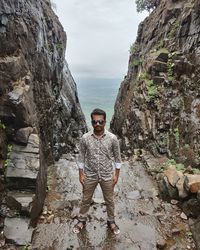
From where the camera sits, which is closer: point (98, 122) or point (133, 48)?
point (98, 122)

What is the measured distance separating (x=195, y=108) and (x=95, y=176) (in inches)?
215

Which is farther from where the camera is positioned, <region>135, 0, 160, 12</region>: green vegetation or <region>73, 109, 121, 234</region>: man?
<region>135, 0, 160, 12</region>: green vegetation

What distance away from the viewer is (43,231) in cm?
548

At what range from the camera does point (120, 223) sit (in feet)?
19.2

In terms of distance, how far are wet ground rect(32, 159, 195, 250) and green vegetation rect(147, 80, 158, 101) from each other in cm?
545

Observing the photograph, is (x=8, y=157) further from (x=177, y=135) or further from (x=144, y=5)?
(x=144, y=5)

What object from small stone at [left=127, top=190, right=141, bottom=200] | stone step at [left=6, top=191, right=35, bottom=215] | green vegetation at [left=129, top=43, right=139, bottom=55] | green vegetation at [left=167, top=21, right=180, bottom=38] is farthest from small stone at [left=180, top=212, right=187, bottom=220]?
green vegetation at [left=129, top=43, right=139, bottom=55]

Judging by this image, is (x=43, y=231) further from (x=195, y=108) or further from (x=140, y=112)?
(x=140, y=112)

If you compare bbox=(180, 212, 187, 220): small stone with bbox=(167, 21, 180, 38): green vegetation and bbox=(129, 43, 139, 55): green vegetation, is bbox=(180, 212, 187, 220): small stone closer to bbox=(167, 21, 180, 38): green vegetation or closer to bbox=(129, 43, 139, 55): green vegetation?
bbox=(167, 21, 180, 38): green vegetation

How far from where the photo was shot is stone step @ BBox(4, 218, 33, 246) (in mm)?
4898

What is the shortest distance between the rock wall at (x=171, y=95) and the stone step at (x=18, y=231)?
4884 millimetres

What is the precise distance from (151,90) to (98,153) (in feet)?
27.9

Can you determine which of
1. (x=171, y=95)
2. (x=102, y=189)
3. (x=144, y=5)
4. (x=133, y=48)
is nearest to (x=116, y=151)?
(x=102, y=189)

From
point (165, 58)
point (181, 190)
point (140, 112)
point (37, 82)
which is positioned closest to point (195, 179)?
point (181, 190)
